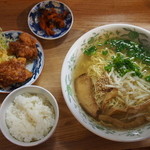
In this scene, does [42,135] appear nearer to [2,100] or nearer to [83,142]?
[83,142]

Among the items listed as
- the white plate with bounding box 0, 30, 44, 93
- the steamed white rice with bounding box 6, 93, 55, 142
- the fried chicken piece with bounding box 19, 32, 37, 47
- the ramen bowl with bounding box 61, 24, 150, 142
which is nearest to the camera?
the ramen bowl with bounding box 61, 24, 150, 142

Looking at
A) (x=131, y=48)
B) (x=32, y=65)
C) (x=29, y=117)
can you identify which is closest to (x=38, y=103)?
(x=29, y=117)

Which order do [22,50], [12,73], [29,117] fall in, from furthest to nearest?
[22,50] → [12,73] → [29,117]

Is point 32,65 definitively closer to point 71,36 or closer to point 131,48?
point 71,36

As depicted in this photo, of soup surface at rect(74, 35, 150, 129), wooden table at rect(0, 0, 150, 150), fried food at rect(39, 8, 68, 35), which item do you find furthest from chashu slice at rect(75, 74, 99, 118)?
fried food at rect(39, 8, 68, 35)

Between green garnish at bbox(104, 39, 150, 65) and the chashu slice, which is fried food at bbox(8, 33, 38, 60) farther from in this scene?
green garnish at bbox(104, 39, 150, 65)

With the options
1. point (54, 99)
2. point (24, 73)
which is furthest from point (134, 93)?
point (24, 73)

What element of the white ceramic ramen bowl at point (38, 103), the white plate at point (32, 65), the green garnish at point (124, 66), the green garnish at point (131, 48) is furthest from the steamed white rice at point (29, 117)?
the green garnish at point (131, 48)
